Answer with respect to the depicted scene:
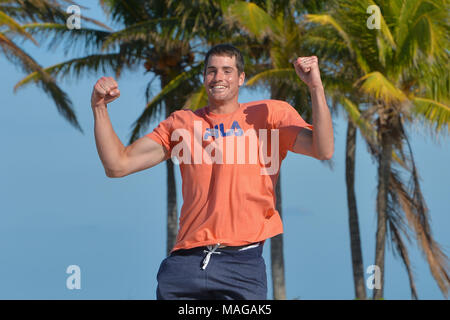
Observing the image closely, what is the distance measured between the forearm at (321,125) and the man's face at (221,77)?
402 millimetres

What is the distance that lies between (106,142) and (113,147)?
4 cm

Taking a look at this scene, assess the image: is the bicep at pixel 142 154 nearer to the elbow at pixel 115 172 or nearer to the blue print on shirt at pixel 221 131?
the elbow at pixel 115 172

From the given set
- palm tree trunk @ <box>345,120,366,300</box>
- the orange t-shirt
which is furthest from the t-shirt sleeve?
palm tree trunk @ <box>345,120,366,300</box>

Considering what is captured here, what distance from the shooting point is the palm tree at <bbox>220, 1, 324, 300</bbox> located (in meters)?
13.5

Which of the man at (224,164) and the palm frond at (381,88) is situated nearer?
the man at (224,164)

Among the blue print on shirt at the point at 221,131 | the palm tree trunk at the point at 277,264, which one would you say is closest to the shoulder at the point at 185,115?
the blue print on shirt at the point at 221,131

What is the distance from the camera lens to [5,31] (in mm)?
14141

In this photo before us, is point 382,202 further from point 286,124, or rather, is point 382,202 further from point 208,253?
point 208,253

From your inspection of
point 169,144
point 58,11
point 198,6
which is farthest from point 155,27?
point 169,144

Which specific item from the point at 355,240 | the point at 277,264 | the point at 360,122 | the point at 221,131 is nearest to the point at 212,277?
the point at 221,131

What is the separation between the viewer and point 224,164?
2746 millimetres

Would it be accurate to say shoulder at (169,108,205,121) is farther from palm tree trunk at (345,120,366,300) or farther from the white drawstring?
palm tree trunk at (345,120,366,300)

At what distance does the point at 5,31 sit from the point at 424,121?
9.72 m

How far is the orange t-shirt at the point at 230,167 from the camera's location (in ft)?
8.83
